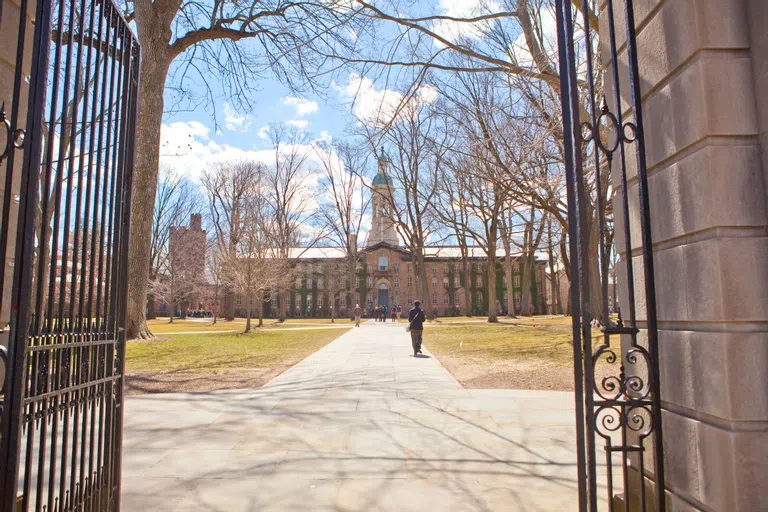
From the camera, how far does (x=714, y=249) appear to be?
2.41 metres

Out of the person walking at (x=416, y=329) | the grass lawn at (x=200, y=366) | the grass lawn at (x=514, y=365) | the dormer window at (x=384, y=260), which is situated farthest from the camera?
the dormer window at (x=384, y=260)

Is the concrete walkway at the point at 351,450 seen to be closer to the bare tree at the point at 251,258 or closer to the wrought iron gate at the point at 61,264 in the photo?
the wrought iron gate at the point at 61,264

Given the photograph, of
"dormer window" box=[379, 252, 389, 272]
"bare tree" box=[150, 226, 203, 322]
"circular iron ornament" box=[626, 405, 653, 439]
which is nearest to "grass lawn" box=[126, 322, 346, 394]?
"circular iron ornament" box=[626, 405, 653, 439]

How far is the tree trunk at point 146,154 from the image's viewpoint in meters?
13.1

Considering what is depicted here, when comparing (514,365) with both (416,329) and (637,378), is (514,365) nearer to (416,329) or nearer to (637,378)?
(416,329)

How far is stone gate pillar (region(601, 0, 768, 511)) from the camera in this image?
7.63 ft

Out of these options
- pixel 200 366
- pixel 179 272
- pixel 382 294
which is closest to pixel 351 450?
pixel 200 366

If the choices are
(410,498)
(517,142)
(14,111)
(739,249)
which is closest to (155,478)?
(410,498)

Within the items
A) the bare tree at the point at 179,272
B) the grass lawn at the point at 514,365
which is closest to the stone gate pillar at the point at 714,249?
the grass lawn at the point at 514,365

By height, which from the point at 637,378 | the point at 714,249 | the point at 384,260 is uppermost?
the point at 384,260

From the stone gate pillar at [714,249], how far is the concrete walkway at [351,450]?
1.32 metres

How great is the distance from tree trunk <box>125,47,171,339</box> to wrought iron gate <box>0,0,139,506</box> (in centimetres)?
1020

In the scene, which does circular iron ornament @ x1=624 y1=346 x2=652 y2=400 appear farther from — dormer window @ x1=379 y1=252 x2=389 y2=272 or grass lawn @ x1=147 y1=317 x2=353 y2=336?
dormer window @ x1=379 y1=252 x2=389 y2=272

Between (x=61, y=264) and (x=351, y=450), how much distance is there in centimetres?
296
